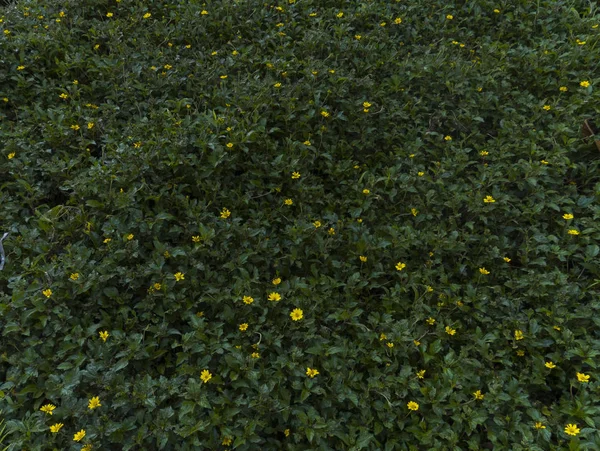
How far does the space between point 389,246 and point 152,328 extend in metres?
1.13

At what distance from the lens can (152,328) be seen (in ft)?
6.30

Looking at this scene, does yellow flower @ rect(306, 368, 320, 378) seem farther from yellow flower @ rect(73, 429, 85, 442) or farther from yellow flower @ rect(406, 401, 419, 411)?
yellow flower @ rect(73, 429, 85, 442)

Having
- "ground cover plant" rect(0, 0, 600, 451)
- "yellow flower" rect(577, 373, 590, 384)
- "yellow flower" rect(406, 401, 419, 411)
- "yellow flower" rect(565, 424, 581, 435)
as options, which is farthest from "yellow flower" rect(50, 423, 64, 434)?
"yellow flower" rect(577, 373, 590, 384)

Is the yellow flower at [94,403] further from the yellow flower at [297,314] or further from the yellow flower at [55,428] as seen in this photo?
the yellow flower at [297,314]

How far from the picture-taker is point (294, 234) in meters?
2.26

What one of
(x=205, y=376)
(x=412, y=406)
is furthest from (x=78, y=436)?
(x=412, y=406)

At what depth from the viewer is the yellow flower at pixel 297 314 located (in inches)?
77.5

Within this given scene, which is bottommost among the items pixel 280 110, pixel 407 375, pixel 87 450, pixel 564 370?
pixel 564 370

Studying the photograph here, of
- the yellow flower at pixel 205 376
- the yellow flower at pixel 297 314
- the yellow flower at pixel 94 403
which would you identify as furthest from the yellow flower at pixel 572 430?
the yellow flower at pixel 94 403

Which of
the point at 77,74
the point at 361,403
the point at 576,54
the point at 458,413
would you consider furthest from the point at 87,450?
the point at 576,54

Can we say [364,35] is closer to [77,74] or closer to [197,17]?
[197,17]

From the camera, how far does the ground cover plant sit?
1.78m

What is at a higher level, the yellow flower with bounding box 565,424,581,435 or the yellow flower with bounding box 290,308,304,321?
the yellow flower with bounding box 290,308,304,321

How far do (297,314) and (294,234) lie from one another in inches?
16.9
